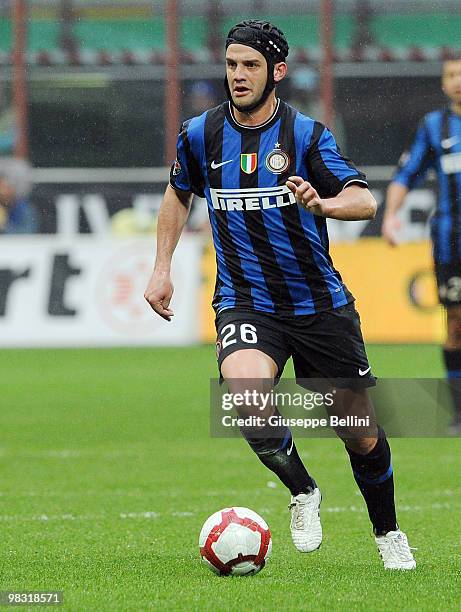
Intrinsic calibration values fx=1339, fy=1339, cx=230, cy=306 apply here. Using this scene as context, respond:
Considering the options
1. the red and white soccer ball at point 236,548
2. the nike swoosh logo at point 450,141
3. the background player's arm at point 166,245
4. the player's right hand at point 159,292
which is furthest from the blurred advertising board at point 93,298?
the red and white soccer ball at point 236,548

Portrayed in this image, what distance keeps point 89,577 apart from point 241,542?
551mm

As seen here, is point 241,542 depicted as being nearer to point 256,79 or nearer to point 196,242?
point 256,79

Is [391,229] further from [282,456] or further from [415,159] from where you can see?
[282,456]

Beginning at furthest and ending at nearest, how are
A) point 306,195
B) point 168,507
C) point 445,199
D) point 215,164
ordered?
point 445,199 → point 168,507 → point 215,164 → point 306,195

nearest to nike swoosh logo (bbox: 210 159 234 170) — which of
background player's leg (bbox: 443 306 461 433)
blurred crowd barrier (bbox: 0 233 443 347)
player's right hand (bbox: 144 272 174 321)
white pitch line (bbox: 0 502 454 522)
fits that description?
player's right hand (bbox: 144 272 174 321)

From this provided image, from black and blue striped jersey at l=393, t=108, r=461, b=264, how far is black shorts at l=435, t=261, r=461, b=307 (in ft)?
0.14

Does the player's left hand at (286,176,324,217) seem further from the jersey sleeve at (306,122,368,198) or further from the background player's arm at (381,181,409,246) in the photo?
the background player's arm at (381,181,409,246)

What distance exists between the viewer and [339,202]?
185 inches

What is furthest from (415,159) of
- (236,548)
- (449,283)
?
(236,548)

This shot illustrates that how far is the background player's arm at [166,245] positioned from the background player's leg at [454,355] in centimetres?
377

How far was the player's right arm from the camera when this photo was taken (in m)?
8.55

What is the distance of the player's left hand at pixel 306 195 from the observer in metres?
4.51

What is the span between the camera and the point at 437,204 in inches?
351

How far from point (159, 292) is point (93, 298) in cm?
956
